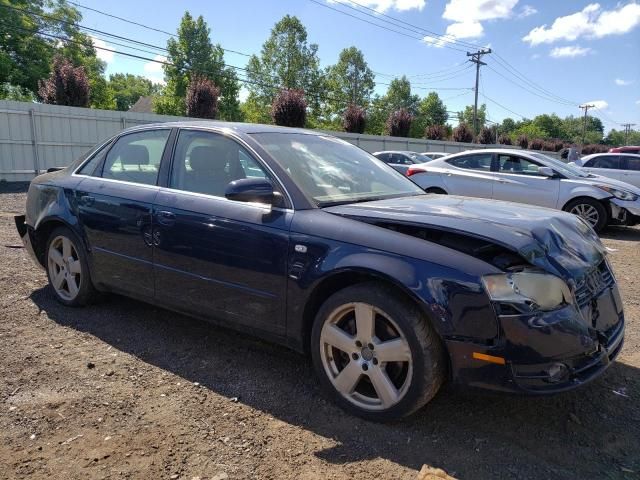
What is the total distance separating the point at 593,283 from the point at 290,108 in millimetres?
20577

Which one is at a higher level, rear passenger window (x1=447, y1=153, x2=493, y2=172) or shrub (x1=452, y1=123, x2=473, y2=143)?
shrub (x1=452, y1=123, x2=473, y2=143)

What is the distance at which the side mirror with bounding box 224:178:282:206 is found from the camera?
2934 mm

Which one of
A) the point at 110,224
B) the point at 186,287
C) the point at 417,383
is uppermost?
the point at 110,224

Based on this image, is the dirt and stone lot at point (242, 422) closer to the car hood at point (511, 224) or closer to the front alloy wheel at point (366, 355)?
the front alloy wheel at point (366, 355)

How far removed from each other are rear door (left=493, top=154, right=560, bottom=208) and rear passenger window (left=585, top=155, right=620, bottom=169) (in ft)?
16.4

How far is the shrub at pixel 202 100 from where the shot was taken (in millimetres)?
21297

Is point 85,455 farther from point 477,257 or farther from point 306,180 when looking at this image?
point 477,257

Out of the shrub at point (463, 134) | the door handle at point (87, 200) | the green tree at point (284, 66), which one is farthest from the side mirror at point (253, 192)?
the green tree at point (284, 66)

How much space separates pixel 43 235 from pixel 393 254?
3542mm

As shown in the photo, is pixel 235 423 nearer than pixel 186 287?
Yes

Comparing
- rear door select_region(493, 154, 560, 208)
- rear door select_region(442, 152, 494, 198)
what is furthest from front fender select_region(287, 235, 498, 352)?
rear door select_region(442, 152, 494, 198)

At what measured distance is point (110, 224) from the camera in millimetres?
3871

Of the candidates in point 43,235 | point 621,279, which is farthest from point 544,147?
point 43,235

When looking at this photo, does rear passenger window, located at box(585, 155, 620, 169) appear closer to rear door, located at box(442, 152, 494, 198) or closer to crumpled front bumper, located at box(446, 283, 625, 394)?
rear door, located at box(442, 152, 494, 198)
